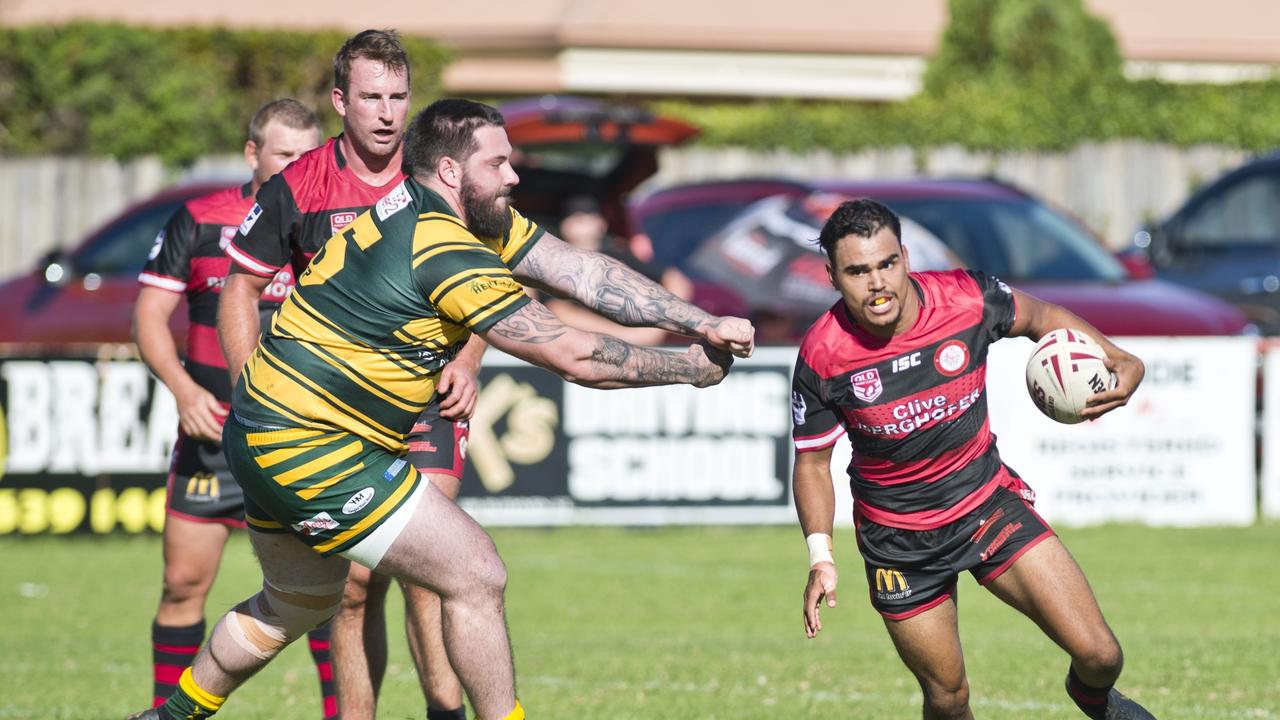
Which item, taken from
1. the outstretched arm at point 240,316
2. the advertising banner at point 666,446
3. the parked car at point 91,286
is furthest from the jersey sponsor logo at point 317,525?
the parked car at point 91,286

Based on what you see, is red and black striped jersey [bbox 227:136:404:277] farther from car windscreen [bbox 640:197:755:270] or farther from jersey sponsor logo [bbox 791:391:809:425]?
car windscreen [bbox 640:197:755:270]

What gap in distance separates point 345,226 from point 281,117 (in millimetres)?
1161

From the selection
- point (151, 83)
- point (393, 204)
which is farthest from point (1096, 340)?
point (151, 83)

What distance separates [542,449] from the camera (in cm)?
1295

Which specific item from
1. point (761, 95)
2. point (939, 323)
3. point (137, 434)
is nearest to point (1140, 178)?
point (761, 95)

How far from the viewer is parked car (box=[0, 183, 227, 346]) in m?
14.2

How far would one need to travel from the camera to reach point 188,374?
7297mm

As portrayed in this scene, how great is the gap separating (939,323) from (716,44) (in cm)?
2119

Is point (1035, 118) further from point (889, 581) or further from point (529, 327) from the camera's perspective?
point (529, 327)

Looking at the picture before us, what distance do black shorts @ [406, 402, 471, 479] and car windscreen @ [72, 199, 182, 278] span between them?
862 cm

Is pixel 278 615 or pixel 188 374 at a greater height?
pixel 188 374

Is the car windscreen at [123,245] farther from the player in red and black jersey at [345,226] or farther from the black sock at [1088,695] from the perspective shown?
the black sock at [1088,695]

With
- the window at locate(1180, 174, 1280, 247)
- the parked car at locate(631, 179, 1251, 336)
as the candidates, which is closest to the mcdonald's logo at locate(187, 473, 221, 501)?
the parked car at locate(631, 179, 1251, 336)

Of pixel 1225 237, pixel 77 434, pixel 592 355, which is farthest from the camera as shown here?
pixel 1225 237
